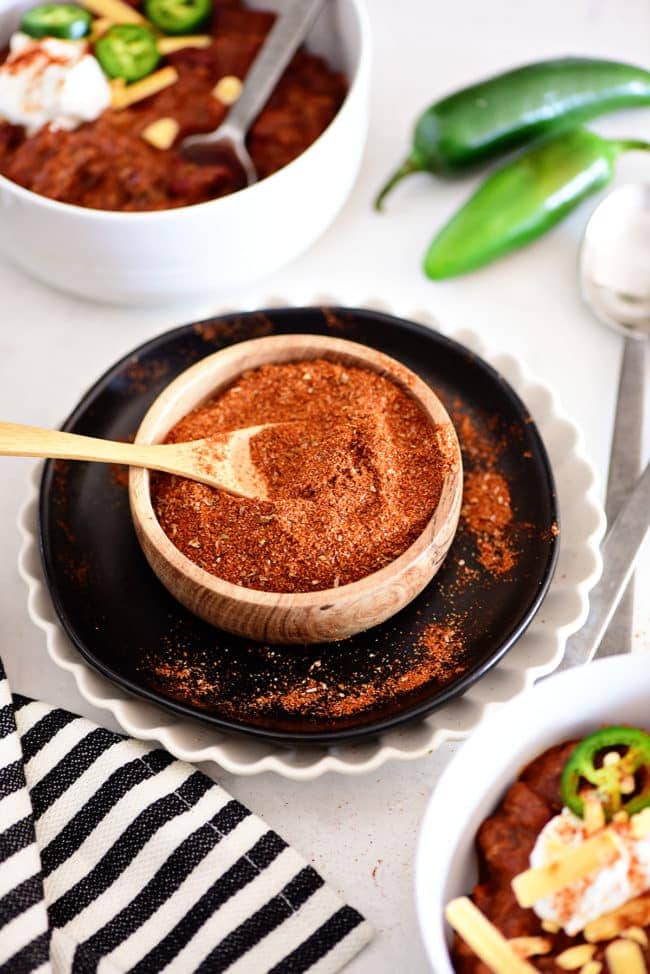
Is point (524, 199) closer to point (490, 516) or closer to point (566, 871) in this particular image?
point (490, 516)

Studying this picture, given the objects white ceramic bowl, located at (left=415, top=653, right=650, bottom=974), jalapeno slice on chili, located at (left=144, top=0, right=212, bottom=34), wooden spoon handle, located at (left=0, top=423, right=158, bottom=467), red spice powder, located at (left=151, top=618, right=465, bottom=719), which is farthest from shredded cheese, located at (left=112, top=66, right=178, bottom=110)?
white ceramic bowl, located at (left=415, top=653, right=650, bottom=974)

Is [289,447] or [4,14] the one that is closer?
[289,447]

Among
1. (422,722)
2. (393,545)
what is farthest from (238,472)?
(422,722)

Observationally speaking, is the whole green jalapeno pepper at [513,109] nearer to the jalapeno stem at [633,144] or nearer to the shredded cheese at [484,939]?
the jalapeno stem at [633,144]

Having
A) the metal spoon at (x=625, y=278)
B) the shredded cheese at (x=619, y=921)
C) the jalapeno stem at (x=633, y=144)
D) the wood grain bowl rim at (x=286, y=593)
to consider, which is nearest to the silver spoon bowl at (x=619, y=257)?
the metal spoon at (x=625, y=278)

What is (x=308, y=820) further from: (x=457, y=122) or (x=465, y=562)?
(x=457, y=122)
